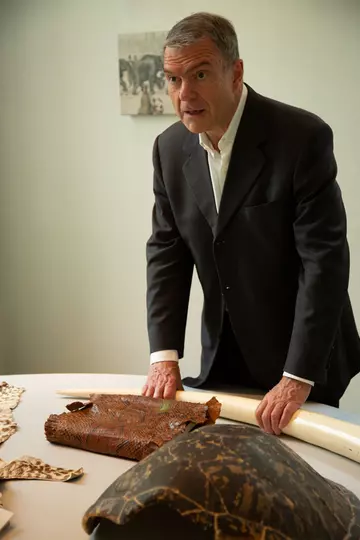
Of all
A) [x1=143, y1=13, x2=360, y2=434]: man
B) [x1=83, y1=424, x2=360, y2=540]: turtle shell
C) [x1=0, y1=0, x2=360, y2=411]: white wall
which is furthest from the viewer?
[x1=0, y1=0, x2=360, y2=411]: white wall

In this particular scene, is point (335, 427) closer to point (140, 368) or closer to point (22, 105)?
point (140, 368)

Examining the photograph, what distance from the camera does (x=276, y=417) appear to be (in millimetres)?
1771

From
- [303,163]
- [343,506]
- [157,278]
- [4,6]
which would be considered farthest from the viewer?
[4,6]

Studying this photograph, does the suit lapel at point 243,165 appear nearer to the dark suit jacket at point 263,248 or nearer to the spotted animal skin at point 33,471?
the dark suit jacket at point 263,248

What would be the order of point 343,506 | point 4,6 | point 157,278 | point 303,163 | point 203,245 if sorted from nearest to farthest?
point 343,506 → point 303,163 → point 203,245 → point 157,278 → point 4,6

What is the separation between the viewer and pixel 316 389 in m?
2.07

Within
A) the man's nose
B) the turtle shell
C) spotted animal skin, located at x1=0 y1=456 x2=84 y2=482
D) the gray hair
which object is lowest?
spotted animal skin, located at x1=0 y1=456 x2=84 y2=482

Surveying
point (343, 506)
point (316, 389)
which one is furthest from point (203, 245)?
point (343, 506)

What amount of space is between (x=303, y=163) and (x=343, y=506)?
91 cm

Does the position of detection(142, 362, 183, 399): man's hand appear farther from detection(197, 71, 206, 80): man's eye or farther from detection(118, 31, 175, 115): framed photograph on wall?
detection(118, 31, 175, 115): framed photograph on wall

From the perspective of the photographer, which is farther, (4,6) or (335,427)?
(4,6)

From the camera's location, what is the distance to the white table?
4.35 ft

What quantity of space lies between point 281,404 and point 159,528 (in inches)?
28.0

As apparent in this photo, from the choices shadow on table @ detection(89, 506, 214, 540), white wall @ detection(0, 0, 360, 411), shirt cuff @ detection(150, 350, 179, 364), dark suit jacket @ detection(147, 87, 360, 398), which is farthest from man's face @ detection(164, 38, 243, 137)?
white wall @ detection(0, 0, 360, 411)
